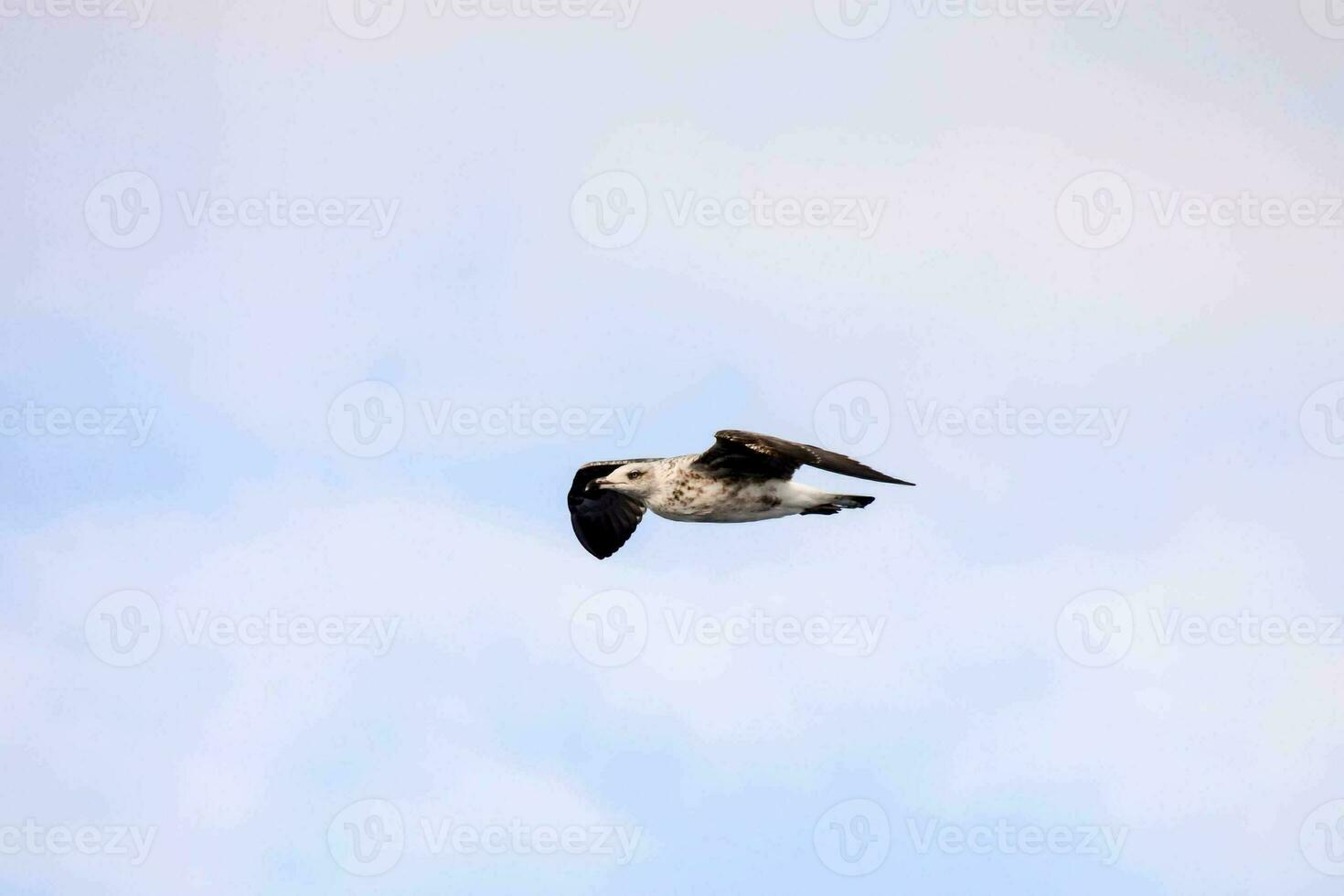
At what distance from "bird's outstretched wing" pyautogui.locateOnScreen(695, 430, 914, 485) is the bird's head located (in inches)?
44.5

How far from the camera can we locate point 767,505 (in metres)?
28.5

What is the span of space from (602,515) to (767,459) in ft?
16.8

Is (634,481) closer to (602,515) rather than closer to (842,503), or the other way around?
(602,515)

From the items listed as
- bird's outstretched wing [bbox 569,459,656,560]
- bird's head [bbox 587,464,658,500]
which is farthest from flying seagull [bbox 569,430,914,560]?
bird's outstretched wing [bbox 569,459,656,560]

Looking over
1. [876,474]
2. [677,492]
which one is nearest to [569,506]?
[677,492]

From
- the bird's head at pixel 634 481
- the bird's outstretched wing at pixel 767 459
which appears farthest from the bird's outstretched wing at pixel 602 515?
the bird's outstretched wing at pixel 767 459

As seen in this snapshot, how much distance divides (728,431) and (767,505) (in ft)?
5.65

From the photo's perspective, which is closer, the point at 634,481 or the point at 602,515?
the point at 634,481

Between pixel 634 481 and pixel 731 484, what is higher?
pixel 634 481

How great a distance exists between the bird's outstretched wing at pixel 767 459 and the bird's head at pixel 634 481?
44.5 inches

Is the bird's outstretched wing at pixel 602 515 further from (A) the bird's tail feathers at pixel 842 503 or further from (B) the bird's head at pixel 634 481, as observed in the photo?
(A) the bird's tail feathers at pixel 842 503

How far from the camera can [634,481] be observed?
2950 cm

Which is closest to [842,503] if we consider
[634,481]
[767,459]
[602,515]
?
[767,459]

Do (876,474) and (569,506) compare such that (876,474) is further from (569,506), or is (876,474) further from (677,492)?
(569,506)
